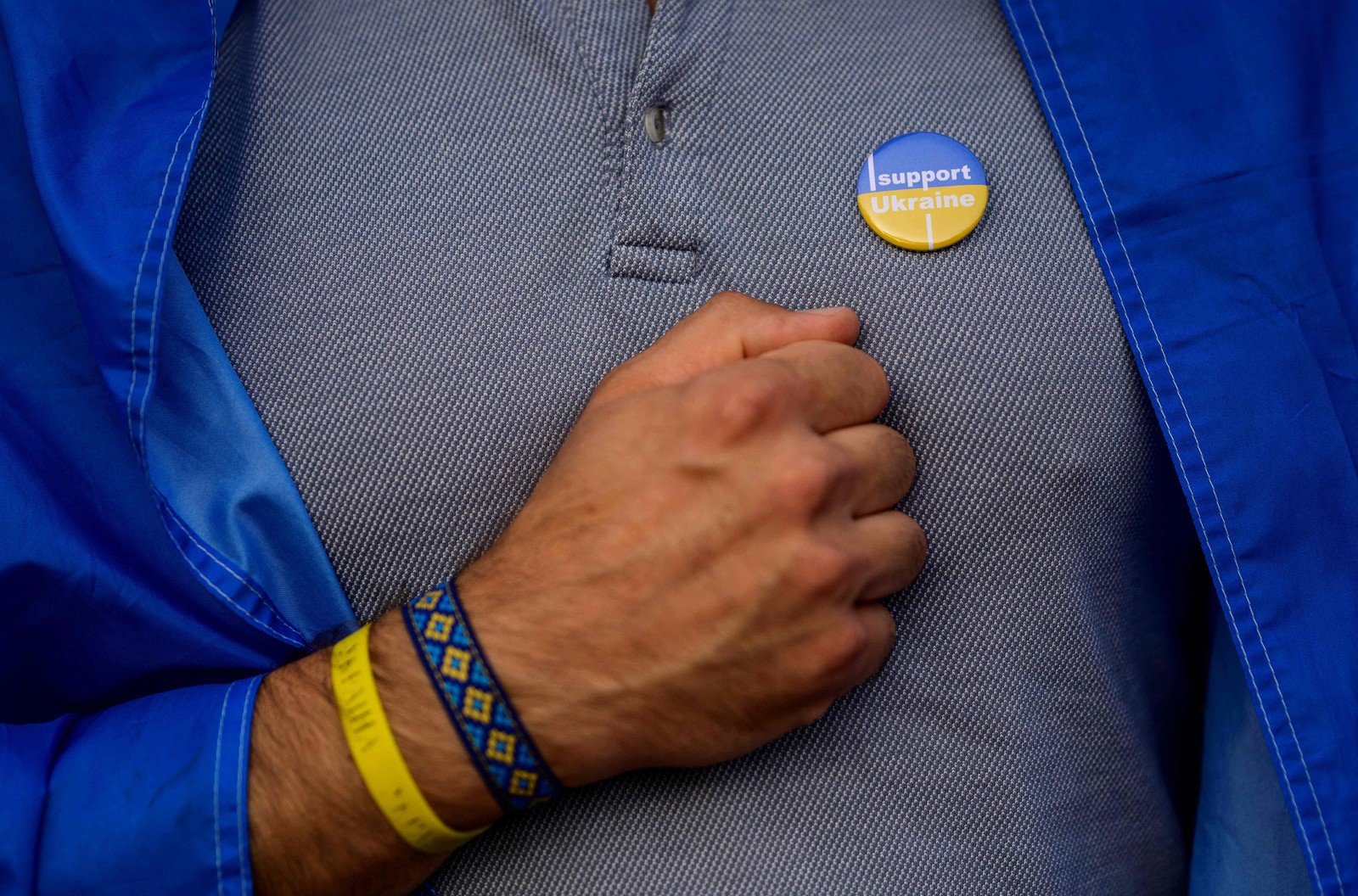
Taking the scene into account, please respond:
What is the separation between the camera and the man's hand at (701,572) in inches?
28.4

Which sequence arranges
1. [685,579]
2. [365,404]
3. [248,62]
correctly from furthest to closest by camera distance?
1. [248,62]
2. [365,404]
3. [685,579]

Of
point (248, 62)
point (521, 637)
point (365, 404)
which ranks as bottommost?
point (521, 637)

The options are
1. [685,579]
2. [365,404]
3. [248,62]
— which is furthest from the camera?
[248,62]

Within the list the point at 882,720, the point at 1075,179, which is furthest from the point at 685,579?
the point at 1075,179

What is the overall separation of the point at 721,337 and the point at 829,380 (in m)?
0.09

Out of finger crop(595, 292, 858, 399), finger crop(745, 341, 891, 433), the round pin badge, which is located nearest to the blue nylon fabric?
finger crop(595, 292, 858, 399)

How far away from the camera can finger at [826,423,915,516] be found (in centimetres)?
76

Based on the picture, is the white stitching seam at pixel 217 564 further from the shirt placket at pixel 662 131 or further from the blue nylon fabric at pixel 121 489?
the shirt placket at pixel 662 131

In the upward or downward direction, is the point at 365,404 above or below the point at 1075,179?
below

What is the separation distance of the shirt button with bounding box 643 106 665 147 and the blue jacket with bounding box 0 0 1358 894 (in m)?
0.34

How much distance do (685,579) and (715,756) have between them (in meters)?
0.15

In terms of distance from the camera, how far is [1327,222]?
878 millimetres

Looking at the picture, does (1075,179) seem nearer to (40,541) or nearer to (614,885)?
(614,885)

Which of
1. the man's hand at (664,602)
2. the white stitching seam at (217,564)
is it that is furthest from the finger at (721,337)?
the white stitching seam at (217,564)
